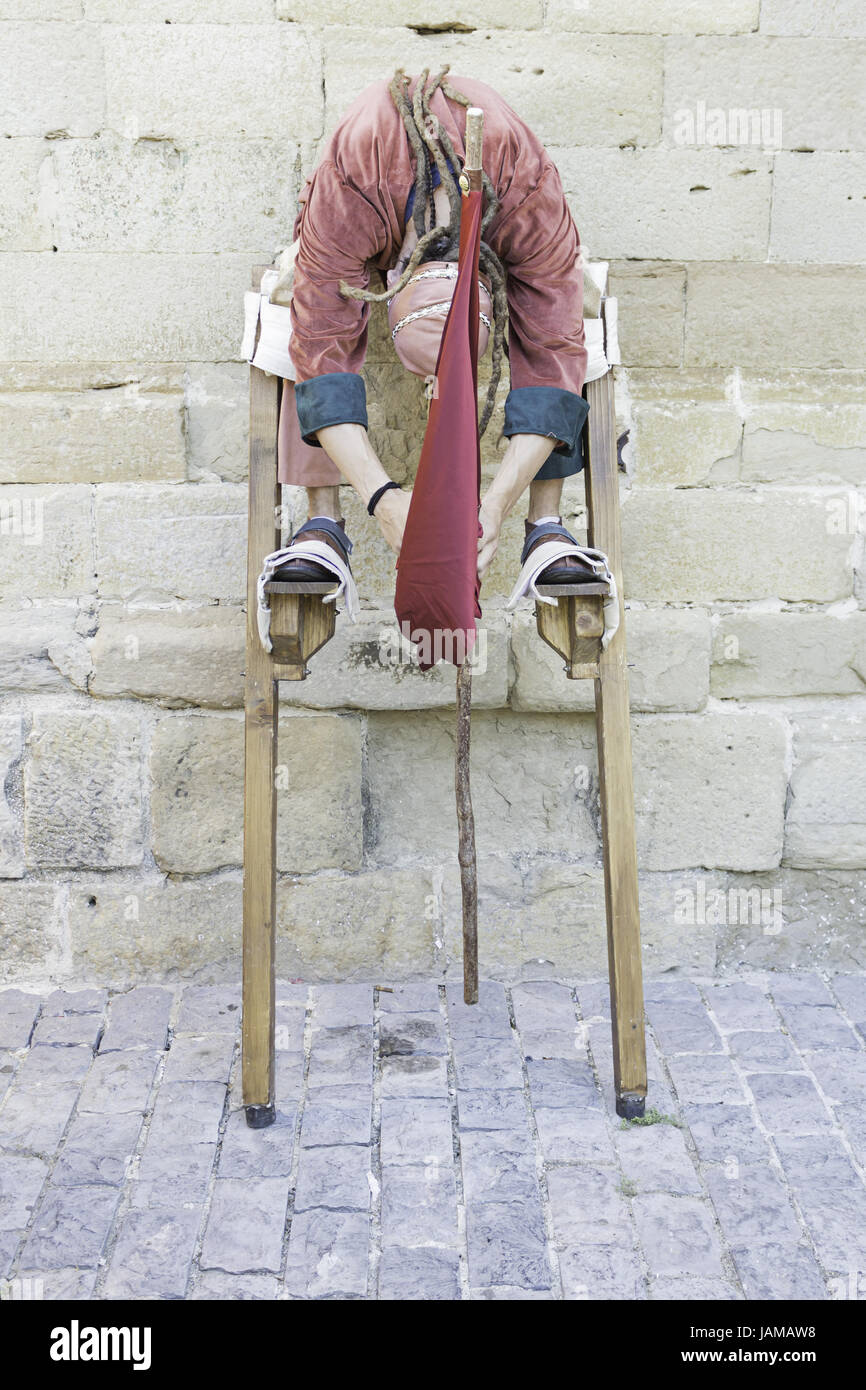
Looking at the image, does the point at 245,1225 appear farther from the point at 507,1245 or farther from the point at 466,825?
the point at 466,825

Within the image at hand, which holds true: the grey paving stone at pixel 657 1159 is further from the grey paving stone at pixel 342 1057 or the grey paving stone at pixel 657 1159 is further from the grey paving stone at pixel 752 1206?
the grey paving stone at pixel 342 1057

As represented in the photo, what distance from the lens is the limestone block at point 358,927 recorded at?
3084 mm

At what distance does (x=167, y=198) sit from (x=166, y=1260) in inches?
92.1

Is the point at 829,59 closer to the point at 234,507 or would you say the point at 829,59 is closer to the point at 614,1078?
the point at 234,507

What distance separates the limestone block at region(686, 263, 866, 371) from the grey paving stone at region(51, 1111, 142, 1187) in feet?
7.34

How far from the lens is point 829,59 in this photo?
2.81 m

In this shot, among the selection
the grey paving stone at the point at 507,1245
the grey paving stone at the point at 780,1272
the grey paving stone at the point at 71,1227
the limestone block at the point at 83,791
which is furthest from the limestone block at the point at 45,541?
the grey paving stone at the point at 780,1272

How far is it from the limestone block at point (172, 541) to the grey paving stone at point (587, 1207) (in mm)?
1586

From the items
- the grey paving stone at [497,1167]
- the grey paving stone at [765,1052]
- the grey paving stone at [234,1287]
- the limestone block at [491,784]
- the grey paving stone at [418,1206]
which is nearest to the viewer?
the grey paving stone at [234,1287]

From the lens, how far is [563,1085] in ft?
8.54

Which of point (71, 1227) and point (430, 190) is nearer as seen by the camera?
point (71, 1227)

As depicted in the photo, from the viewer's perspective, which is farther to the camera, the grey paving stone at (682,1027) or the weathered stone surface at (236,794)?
the weathered stone surface at (236,794)

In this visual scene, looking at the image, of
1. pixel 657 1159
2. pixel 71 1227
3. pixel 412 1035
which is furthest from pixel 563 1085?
pixel 71 1227

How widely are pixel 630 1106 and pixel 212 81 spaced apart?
8.33 feet
